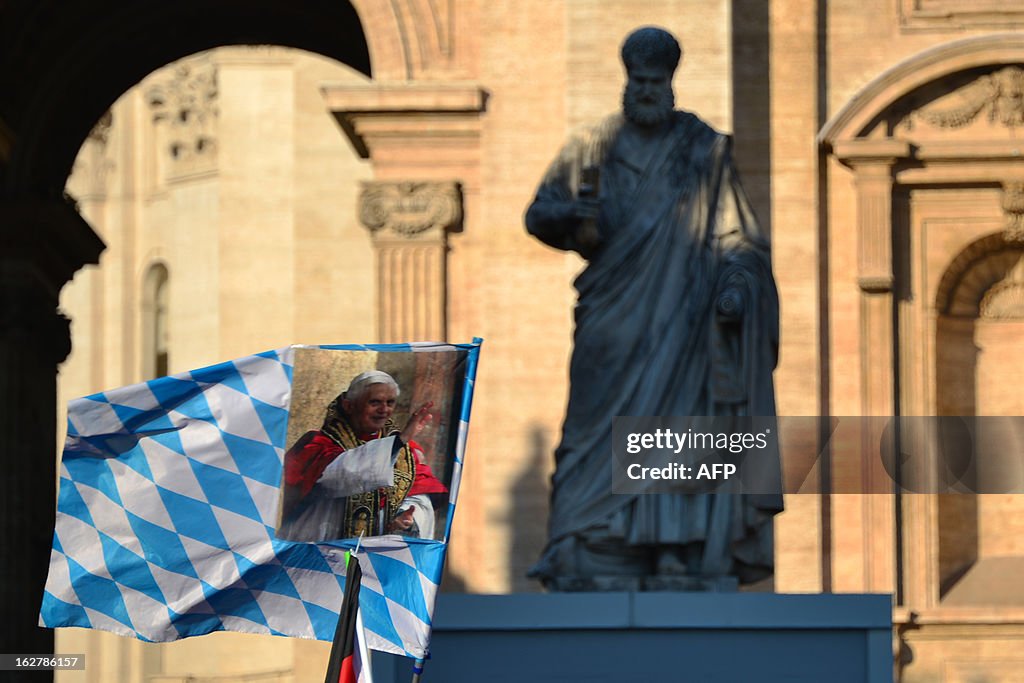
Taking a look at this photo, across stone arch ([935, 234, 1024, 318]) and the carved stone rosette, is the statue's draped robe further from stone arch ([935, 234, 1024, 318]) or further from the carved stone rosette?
stone arch ([935, 234, 1024, 318])

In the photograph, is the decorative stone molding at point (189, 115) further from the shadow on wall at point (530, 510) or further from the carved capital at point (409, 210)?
the shadow on wall at point (530, 510)

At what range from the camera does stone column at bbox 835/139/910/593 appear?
19.2m

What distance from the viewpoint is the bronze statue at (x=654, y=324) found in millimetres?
11977

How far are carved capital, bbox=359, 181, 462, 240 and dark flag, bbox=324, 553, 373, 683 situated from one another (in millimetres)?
8756

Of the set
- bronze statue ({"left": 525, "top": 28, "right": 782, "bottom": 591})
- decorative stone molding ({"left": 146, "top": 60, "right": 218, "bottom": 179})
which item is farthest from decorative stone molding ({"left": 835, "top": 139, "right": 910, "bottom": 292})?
decorative stone molding ({"left": 146, "top": 60, "right": 218, "bottom": 179})

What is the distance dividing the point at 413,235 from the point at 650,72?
6754 millimetres

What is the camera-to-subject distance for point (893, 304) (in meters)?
19.4

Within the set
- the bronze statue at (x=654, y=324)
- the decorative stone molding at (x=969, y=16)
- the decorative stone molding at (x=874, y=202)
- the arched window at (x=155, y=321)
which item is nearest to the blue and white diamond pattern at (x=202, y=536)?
the bronze statue at (x=654, y=324)

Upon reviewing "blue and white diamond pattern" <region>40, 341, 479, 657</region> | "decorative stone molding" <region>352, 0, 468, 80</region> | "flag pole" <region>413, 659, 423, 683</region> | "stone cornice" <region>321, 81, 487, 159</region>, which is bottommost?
"flag pole" <region>413, 659, 423, 683</region>

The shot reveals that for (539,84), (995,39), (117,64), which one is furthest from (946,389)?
(117,64)

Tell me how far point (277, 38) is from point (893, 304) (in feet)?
27.1

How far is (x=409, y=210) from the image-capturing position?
1908cm

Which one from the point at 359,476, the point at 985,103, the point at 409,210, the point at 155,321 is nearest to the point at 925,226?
the point at 985,103

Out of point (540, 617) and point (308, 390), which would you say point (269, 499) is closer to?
point (308, 390)
